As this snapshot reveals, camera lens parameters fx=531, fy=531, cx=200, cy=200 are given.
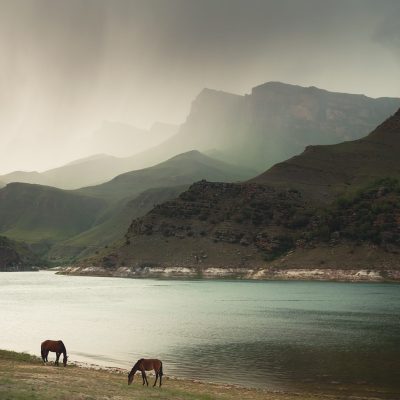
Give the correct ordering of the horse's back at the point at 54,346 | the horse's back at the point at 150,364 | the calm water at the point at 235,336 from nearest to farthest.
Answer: the horse's back at the point at 150,364 < the horse's back at the point at 54,346 < the calm water at the point at 235,336

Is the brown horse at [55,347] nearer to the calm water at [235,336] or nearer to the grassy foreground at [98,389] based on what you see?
the grassy foreground at [98,389]

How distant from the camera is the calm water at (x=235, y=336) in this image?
5044cm

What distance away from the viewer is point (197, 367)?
53.4 m

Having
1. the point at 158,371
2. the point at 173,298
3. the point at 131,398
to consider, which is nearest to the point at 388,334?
the point at 158,371

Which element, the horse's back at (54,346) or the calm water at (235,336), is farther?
the calm water at (235,336)

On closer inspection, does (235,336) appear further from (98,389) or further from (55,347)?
(98,389)

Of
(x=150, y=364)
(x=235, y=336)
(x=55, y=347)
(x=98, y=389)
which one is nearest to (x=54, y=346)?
(x=55, y=347)

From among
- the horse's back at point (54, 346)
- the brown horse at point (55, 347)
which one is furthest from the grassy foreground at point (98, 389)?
the horse's back at point (54, 346)

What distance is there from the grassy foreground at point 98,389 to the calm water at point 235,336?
5.29 metres

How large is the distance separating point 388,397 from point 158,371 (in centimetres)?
1692

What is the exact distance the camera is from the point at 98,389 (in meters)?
32.9

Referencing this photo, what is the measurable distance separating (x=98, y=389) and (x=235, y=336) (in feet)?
153

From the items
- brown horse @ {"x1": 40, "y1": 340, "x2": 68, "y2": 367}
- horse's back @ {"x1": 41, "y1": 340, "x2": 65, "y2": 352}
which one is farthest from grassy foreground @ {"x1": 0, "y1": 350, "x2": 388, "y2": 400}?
horse's back @ {"x1": 41, "y1": 340, "x2": 65, "y2": 352}

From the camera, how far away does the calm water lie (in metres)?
50.4
